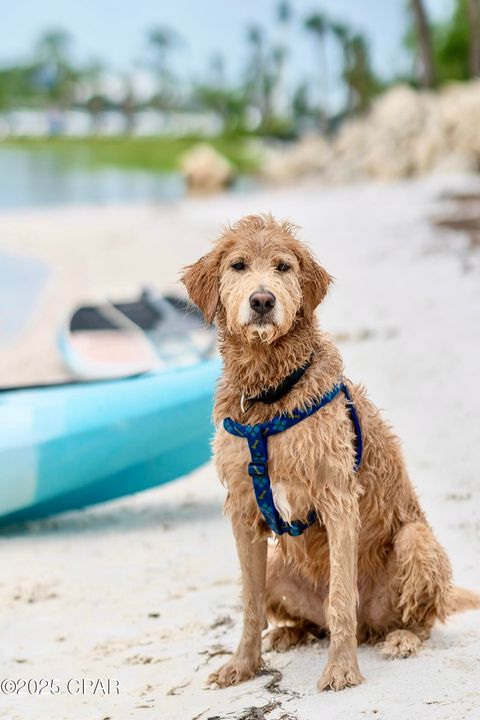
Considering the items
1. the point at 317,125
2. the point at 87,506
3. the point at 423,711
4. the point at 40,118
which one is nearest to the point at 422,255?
the point at 87,506

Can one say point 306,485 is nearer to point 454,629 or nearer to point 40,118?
point 454,629

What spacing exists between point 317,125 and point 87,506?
79.4 meters

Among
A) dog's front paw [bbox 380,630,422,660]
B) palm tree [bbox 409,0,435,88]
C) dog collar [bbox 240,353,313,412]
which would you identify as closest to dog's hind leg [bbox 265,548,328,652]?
dog's front paw [bbox 380,630,422,660]

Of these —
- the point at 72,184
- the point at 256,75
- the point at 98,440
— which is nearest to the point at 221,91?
the point at 256,75

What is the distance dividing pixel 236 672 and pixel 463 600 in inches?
38.3

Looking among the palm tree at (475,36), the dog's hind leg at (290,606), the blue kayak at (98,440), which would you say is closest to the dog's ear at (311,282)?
the dog's hind leg at (290,606)

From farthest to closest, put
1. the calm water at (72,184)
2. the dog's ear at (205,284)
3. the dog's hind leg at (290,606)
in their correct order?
1. the calm water at (72,184)
2. the dog's hind leg at (290,606)
3. the dog's ear at (205,284)

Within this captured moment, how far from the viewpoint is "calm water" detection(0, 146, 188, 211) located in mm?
42531

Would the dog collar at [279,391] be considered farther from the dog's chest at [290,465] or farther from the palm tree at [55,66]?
the palm tree at [55,66]

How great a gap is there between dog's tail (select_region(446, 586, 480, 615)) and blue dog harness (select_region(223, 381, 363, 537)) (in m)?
0.77

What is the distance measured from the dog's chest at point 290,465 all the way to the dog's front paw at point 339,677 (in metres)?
0.54

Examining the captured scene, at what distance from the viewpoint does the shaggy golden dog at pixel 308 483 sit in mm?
3525

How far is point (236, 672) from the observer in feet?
12.5

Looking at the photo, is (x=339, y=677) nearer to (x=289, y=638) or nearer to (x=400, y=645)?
(x=400, y=645)
